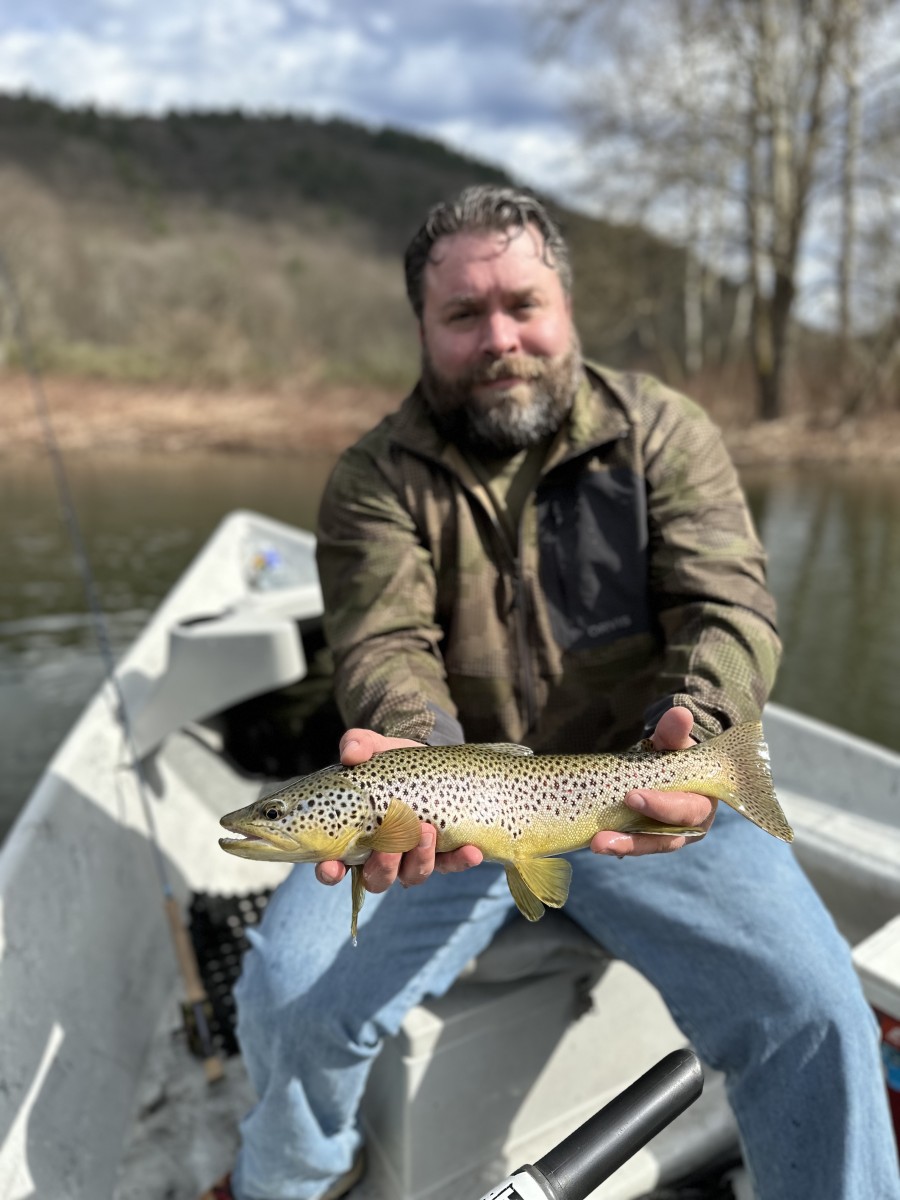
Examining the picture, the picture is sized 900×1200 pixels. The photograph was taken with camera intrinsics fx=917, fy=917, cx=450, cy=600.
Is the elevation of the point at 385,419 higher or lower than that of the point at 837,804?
higher

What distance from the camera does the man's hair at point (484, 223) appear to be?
2.53m

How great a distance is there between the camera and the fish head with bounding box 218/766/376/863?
1636mm

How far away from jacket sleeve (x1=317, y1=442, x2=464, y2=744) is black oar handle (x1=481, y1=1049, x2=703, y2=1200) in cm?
87

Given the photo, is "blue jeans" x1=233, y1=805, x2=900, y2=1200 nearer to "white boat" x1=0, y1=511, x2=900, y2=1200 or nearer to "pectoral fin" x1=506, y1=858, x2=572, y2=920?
"white boat" x1=0, y1=511, x2=900, y2=1200

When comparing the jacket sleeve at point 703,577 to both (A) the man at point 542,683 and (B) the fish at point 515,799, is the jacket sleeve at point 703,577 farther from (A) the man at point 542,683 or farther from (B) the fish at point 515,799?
(B) the fish at point 515,799

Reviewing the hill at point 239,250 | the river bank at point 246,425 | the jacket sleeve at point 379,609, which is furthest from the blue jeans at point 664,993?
the hill at point 239,250

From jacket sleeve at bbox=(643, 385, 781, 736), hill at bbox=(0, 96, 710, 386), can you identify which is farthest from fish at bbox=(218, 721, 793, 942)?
hill at bbox=(0, 96, 710, 386)

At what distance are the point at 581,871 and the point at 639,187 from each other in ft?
71.2

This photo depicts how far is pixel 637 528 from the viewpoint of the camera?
2.47 metres

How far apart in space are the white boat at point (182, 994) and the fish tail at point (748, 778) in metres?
0.56

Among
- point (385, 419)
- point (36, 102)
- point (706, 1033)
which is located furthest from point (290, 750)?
point (36, 102)

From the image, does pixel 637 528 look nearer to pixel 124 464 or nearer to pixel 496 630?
pixel 496 630

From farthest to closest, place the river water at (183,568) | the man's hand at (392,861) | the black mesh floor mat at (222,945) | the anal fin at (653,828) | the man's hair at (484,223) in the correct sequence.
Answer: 1. the river water at (183,568)
2. the black mesh floor mat at (222,945)
3. the man's hair at (484,223)
4. the anal fin at (653,828)
5. the man's hand at (392,861)

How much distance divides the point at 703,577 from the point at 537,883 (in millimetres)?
907
